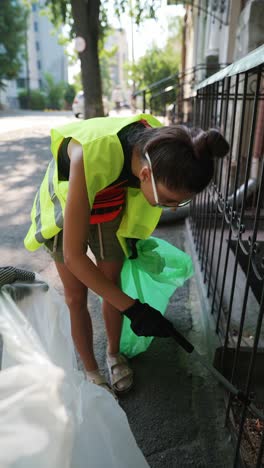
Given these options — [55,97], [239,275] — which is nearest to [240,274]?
[239,275]

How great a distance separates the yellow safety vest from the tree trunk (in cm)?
750

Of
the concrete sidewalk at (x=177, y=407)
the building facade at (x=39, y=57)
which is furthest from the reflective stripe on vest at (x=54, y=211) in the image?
the building facade at (x=39, y=57)

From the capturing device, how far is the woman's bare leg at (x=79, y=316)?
177 cm

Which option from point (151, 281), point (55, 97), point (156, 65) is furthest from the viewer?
point (55, 97)

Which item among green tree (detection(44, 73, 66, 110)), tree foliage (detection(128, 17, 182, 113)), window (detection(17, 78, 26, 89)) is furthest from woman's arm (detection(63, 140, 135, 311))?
window (detection(17, 78, 26, 89))

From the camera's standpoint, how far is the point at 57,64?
185 ft

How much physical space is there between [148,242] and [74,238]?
685 mm

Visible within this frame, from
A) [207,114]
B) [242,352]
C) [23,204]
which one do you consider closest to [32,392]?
[242,352]

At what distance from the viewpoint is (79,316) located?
1.87 m

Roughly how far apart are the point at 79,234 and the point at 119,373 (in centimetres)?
94

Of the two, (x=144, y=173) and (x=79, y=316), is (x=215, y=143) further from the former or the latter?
(x=79, y=316)

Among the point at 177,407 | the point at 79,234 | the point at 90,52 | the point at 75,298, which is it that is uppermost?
the point at 90,52

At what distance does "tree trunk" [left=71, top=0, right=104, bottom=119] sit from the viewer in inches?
325

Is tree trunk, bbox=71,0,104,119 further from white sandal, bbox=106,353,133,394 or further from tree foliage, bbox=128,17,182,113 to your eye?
tree foliage, bbox=128,17,182,113
